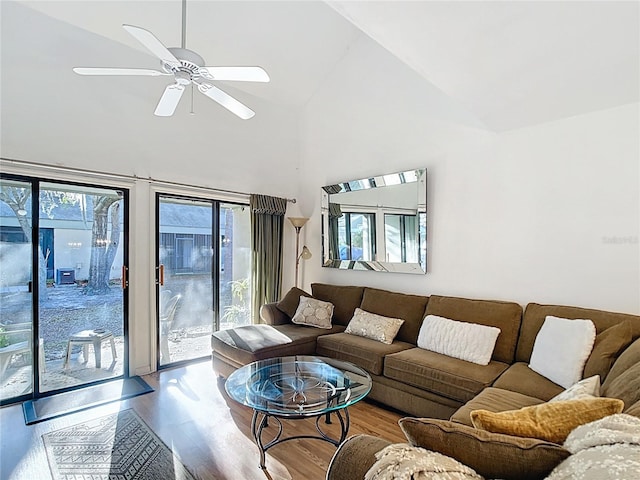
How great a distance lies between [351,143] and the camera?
433cm

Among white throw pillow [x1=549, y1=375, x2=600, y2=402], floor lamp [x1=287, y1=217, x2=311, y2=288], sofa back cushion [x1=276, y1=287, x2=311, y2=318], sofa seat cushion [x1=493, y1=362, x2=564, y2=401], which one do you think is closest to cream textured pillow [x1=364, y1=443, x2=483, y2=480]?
white throw pillow [x1=549, y1=375, x2=600, y2=402]

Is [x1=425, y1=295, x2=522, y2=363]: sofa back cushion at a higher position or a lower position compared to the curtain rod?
lower

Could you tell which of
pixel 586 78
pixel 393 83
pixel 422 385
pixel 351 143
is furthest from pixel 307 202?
pixel 586 78

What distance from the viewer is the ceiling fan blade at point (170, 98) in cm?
224

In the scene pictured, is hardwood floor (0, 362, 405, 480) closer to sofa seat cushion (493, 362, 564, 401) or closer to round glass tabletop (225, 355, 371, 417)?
round glass tabletop (225, 355, 371, 417)

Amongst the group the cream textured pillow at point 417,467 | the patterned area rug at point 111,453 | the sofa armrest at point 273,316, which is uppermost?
the cream textured pillow at point 417,467

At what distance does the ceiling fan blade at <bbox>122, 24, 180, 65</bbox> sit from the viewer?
5.39 feet

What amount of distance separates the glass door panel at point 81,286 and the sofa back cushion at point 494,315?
124 inches

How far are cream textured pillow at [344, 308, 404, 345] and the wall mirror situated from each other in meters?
0.61

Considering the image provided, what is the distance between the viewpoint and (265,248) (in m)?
4.59

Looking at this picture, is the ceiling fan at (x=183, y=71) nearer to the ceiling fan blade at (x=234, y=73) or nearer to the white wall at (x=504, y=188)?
the ceiling fan blade at (x=234, y=73)

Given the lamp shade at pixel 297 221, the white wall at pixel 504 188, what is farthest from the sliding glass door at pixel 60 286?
the white wall at pixel 504 188

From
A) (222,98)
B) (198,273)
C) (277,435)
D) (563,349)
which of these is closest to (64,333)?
(198,273)

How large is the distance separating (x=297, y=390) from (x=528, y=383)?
147 centimetres
